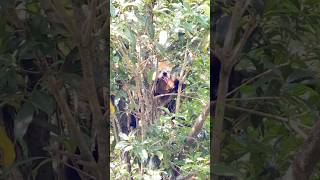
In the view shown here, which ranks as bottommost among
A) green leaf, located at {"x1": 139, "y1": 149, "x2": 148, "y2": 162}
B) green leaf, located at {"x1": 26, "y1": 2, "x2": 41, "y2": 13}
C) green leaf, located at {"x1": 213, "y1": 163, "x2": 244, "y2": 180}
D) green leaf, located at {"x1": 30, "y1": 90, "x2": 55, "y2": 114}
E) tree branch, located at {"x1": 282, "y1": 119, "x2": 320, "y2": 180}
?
green leaf, located at {"x1": 139, "y1": 149, "x2": 148, "y2": 162}

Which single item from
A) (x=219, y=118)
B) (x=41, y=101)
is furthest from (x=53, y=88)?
(x=219, y=118)

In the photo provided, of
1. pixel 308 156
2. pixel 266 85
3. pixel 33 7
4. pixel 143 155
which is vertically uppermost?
pixel 33 7

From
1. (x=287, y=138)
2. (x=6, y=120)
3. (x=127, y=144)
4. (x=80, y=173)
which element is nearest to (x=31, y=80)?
(x=6, y=120)

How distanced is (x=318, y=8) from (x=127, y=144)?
0.70m

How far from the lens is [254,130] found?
1.17 metres

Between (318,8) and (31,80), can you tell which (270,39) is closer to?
(318,8)

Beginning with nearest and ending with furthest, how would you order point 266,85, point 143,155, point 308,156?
point 308,156 < point 266,85 < point 143,155

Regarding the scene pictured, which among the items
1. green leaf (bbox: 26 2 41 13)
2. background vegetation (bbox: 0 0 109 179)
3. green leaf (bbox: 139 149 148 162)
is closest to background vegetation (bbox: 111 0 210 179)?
green leaf (bbox: 139 149 148 162)

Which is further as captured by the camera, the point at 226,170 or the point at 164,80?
the point at 164,80

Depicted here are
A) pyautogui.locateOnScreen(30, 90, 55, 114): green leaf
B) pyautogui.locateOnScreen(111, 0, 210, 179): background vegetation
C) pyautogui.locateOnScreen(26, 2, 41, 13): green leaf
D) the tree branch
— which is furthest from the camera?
pyautogui.locateOnScreen(111, 0, 210, 179): background vegetation

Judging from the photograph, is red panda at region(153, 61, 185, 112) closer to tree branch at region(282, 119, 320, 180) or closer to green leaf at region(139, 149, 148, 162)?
green leaf at region(139, 149, 148, 162)

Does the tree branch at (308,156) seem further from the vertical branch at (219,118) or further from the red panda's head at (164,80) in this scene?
the red panda's head at (164,80)

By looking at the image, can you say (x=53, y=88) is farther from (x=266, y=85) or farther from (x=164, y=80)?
(x=164, y=80)

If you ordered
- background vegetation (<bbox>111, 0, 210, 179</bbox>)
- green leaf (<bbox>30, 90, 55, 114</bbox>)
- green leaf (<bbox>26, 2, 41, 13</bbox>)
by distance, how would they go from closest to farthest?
green leaf (<bbox>30, 90, 55, 114</bbox>)
green leaf (<bbox>26, 2, 41, 13</bbox>)
background vegetation (<bbox>111, 0, 210, 179</bbox>)
